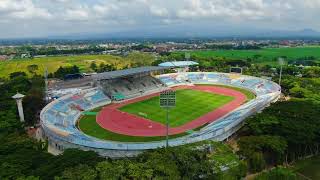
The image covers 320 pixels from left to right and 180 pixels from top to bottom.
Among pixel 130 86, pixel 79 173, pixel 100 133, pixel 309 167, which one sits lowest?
pixel 309 167

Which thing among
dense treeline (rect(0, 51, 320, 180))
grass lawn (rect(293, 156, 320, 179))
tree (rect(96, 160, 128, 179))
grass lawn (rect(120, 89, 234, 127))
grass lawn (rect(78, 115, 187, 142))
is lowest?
grass lawn (rect(293, 156, 320, 179))

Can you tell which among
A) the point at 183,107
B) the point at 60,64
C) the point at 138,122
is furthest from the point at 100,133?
the point at 60,64

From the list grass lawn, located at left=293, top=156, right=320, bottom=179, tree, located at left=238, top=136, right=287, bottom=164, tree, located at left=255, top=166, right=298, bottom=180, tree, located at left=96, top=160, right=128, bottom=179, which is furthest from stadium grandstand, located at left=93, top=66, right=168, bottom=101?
tree, located at left=255, top=166, right=298, bottom=180

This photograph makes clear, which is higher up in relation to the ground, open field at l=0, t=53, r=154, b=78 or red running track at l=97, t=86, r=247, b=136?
open field at l=0, t=53, r=154, b=78

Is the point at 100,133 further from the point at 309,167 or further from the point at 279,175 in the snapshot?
the point at 309,167

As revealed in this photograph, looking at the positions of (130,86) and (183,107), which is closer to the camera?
(183,107)

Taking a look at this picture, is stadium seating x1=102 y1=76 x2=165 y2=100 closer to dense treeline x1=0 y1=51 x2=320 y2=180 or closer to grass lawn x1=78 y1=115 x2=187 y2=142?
grass lawn x1=78 y1=115 x2=187 y2=142

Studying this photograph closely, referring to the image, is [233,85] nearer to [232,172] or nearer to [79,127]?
[79,127]
